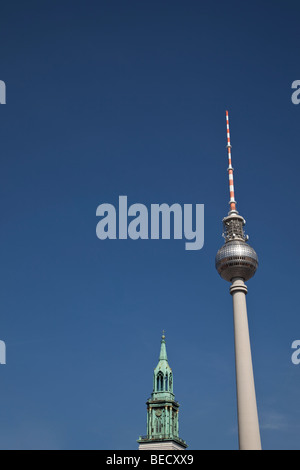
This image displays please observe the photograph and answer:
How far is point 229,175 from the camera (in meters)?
117

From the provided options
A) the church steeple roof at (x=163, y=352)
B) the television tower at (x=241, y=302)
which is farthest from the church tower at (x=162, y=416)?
the television tower at (x=241, y=302)

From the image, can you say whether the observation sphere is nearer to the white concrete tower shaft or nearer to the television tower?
the television tower

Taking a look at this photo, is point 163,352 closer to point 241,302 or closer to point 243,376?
point 241,302

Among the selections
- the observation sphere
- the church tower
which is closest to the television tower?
the observation sphere

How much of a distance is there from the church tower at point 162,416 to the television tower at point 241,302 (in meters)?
67.8

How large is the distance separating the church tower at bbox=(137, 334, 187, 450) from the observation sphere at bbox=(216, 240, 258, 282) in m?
67.8

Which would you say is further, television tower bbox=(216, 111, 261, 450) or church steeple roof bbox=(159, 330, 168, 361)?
church steeple roof bbox=(159, 330, 168, 361)

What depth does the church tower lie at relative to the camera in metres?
158

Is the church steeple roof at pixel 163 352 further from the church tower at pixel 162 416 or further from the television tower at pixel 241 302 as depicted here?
the television tower at pixel 241 302

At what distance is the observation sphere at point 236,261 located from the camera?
106125mm

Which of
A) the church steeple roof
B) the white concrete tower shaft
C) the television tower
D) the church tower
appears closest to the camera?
the white concrete tower shaft
